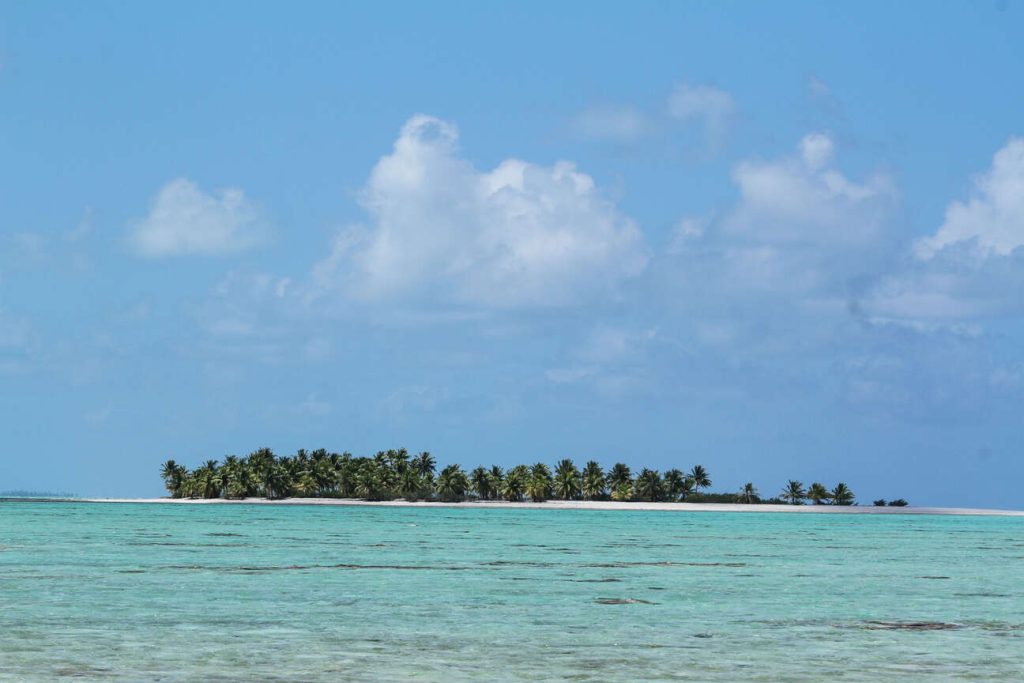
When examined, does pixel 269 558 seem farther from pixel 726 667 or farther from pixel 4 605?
pixel 726 667

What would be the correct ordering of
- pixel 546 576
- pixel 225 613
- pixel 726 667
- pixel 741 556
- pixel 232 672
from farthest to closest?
pixel 741 556
pixel 546 576
pixel 225 613
pixel 726 667
pixel 232 672

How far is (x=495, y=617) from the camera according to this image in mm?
35344

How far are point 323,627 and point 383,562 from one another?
1136 inches

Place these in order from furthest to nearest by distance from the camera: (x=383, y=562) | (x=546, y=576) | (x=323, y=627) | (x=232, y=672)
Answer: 1. (x=383, y=562)
2. (x=546, y=576)
3. (x=323, y=627)
4. (x=232, y=672)

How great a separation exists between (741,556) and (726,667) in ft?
158

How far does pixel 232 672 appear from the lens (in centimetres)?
2391

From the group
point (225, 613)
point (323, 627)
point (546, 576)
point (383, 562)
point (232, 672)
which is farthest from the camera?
point (383, 562)

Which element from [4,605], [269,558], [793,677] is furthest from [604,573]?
[793,677]

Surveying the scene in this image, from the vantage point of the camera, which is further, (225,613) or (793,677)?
(225,613)

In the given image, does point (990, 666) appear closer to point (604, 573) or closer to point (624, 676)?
point (624, 676)

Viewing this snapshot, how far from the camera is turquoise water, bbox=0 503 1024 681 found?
25.4m

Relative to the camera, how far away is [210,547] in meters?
75.0

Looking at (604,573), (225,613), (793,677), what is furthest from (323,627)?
(604,573)

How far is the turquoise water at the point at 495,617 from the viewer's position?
25.4 m
